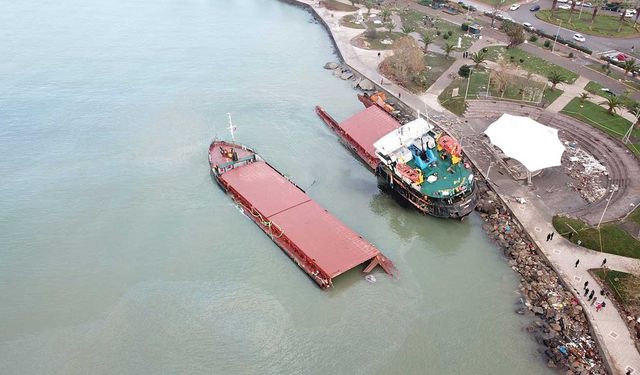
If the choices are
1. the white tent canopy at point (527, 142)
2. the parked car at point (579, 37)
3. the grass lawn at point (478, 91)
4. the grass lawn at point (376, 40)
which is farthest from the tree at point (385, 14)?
the white tent canopy at point (527, 142)

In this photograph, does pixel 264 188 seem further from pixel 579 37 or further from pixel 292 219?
pixel 579 37

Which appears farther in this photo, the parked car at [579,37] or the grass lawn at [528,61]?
the parked car at [579,37]

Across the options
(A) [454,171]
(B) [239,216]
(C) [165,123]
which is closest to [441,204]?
(A) [454,171]

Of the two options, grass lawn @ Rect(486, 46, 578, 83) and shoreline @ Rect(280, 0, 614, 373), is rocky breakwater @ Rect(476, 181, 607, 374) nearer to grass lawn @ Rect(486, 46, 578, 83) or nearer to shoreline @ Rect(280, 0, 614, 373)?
shoreline @ Rect(280, 0, 614, 373)

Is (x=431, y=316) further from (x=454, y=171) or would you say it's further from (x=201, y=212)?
(x=201, y=212)

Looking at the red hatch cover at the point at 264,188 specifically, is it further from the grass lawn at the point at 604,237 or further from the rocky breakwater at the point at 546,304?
the grass lawn at the point at 604,237

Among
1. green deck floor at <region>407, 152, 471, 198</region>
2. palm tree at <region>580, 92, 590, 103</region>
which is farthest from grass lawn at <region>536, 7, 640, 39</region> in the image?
green deck floor at <region>407, 152, 471, 198</region>
